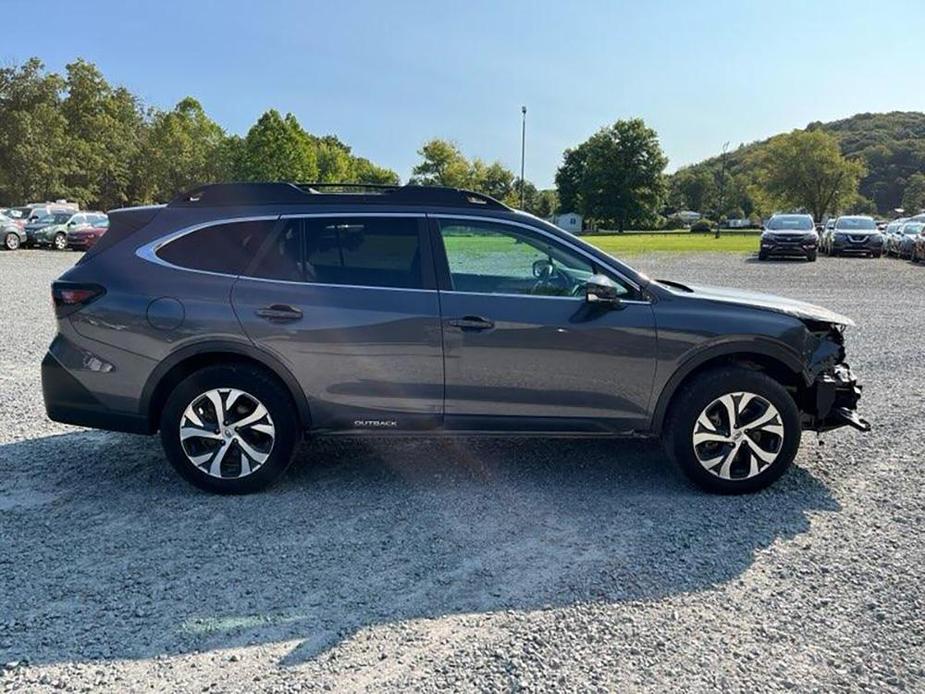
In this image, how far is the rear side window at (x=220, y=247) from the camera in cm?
411

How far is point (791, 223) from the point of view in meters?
25.8

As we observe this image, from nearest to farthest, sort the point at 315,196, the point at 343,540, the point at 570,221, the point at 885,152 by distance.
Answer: the point at 343,540, the point at 315,196, the point at 570,221, the point at 885,152

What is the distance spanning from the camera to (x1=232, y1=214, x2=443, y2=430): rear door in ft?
13.1

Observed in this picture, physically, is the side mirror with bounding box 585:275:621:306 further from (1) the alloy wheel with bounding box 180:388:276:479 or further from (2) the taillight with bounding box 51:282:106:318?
(2) the taillight with bounding box 51:282:106:318

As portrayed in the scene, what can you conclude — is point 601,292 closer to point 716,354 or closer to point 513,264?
point 513,264

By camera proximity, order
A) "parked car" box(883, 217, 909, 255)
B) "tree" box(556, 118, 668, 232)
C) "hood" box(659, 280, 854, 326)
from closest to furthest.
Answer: "hood" box(659, 280, 854, 326), "parked car" box(883, 217, 909, 255), "tree" box(556, 118, 668, 232)

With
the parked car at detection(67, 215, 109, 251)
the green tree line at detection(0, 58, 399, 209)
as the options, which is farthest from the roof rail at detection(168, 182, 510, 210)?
the green tree line at detection(0, 58, 399, 209)

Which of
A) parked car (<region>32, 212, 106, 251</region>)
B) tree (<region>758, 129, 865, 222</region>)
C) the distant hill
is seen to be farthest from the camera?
the distant hill

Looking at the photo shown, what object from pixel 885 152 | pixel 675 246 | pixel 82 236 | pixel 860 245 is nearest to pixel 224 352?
pixel 82 236

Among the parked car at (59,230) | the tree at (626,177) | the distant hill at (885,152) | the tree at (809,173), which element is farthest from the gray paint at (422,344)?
the distant hill at (885,152)

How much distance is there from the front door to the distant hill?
377ft

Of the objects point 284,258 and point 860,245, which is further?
point 860,245

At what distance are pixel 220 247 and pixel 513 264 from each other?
185 centimetres

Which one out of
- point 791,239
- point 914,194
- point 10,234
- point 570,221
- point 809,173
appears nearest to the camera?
point 791,239
